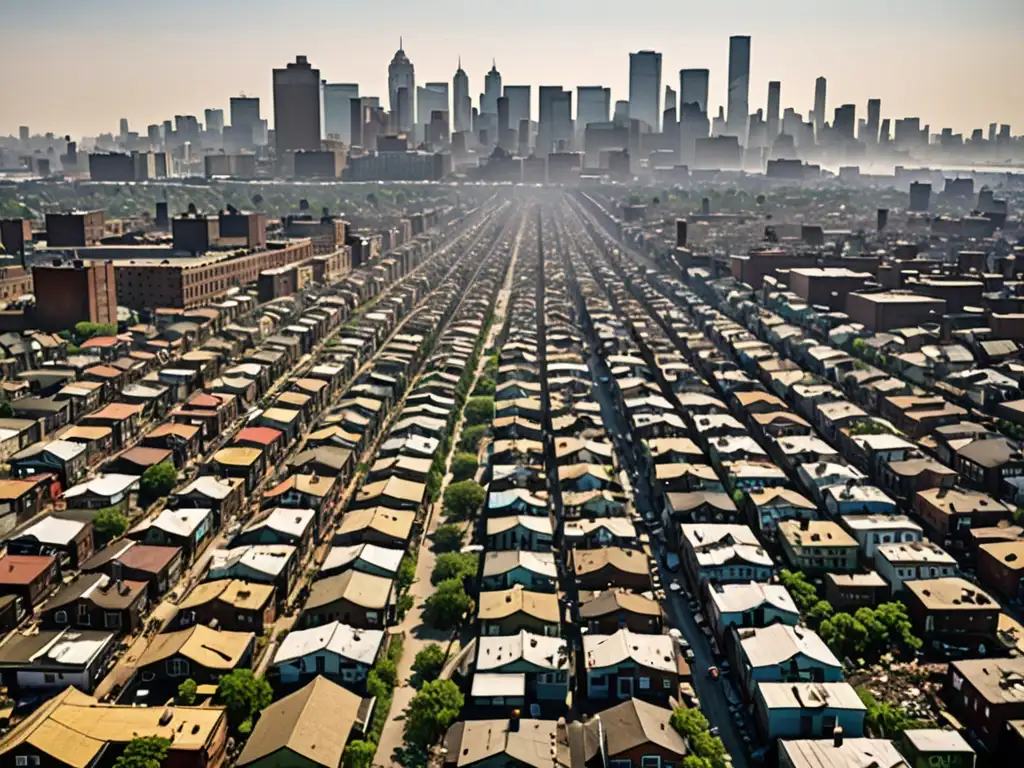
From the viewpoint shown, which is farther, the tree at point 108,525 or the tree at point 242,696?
the tree at point 108,525

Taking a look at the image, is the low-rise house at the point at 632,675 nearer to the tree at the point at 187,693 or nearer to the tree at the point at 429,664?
the tree at the point at 429,664

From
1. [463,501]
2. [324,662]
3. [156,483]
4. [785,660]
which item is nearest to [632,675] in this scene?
[785,660]

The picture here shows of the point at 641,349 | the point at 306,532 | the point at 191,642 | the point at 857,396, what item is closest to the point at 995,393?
the point at 857,396

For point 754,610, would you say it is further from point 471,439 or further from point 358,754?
point 471,439

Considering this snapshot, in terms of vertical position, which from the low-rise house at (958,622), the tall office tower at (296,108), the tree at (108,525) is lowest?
the low-rise house at (958,622)

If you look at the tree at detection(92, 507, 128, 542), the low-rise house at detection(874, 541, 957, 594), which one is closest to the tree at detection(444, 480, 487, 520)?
the tree at detection(92, 507, 128, 542)

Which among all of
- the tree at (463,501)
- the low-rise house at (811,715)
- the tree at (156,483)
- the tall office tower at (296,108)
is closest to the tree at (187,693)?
the low-rise house at (811,715)

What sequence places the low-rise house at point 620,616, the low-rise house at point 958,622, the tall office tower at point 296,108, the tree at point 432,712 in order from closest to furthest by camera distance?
the tree at point 432,712
the low-rise house at point 620,616
the low-rise house at point 958,622
the tall office tower at point 296,108
